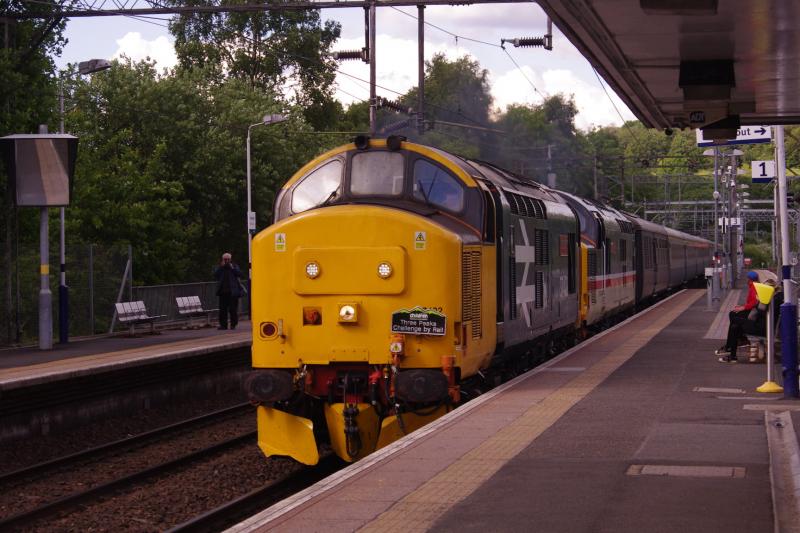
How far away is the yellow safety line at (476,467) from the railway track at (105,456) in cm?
416

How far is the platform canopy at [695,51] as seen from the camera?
7035 millimetres

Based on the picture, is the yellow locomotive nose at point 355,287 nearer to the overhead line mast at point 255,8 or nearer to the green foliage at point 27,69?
the overhead line mast at point 255,8

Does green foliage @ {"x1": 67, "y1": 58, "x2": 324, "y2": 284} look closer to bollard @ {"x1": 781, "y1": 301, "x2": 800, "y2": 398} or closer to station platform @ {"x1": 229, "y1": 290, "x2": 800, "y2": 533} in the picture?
station platform @ {"x1": 229, "y1": 290, "x2": 800, "y2": 533}

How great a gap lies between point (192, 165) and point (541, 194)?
27670mm

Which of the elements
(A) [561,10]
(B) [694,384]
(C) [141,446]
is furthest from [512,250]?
(A) [561,10]

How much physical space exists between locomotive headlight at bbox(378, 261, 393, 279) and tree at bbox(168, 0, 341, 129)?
164 ft

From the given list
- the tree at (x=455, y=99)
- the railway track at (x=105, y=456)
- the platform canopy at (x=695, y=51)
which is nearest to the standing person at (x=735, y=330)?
the railway track at (x=105, y=456)

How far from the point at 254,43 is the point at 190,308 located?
1252 inches

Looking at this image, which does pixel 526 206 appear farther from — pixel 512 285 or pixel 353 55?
pixel 353 55

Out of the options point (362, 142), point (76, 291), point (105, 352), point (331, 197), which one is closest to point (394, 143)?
point (362, 142)

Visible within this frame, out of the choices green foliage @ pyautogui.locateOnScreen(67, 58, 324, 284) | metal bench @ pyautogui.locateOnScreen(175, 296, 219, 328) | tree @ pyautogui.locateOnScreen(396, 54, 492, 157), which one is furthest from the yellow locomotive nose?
tree @ pyautogui.locateOnScreen(396, 54, 492, 157)

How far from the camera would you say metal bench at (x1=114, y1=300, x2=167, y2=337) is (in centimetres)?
2752

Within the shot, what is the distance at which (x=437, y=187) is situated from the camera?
13047 millimetres

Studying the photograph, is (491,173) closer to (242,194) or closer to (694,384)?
(694,384)
